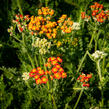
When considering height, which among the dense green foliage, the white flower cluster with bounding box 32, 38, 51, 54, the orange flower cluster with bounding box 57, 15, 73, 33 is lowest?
the dense green foliage

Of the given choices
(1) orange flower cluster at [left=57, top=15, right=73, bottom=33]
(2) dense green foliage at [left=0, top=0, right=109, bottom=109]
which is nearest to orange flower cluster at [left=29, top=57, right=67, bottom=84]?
(2) dense green foliage at [left=0, top=0, right=109, bottom=109]

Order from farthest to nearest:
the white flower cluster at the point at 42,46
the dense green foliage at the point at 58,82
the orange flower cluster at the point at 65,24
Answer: the orange flower cluster at the point at 65,24 → the dense green foliage at the point at 58,82 → the white flower cluster at the point at 42,46

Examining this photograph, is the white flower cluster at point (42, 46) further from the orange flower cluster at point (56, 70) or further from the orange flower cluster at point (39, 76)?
the orange flower cluster at point (39, 76)

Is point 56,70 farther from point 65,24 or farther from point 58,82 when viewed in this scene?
point 65,24

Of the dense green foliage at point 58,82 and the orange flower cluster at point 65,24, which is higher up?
the orange flower cluster at point 65,24

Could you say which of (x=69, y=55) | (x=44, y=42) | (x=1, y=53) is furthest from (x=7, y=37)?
(x=44, y=42)

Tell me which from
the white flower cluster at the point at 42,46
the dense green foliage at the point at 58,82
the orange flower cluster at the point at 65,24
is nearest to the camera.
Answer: the white flower cluster at the point at 42,46

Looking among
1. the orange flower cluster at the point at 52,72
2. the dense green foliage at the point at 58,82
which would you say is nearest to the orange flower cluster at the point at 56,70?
the orange flower cluster at the point at 52,72

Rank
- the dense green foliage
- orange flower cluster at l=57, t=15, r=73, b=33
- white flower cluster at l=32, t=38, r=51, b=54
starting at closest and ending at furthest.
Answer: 1. white flower cluster at l=32, t=38, r=51, b=54
2. the dense green foliage
3. orange flower cluster at l=57, t=15, r=73, b=33

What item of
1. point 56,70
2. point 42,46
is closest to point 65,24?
point 42,46

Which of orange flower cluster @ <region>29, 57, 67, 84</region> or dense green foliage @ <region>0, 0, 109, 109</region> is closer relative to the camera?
orange flower cluster @ <region>29, 57, 67, 84</region>

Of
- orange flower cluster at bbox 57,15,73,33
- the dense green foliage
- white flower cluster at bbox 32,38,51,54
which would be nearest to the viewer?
white flower cluster at bbox 32,38,51,54

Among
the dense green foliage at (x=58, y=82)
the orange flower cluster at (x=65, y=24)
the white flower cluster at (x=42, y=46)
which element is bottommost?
the dense green foliage at (x=58, y=82)

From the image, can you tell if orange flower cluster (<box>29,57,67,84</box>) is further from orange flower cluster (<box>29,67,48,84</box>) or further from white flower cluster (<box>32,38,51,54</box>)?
white flower cluster (<box>32,38,51,54</box>)
